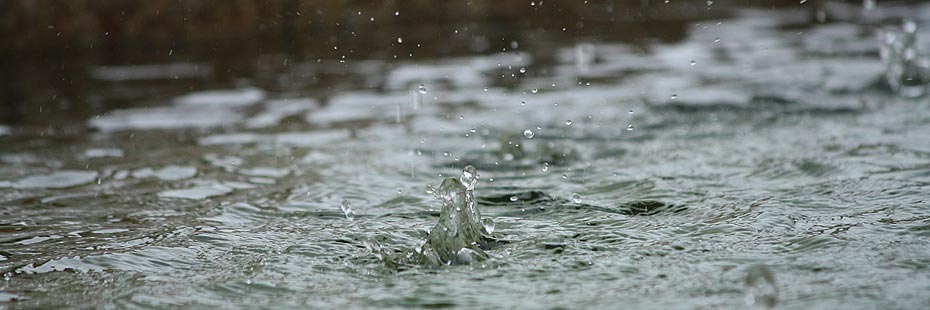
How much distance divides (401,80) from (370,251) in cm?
530

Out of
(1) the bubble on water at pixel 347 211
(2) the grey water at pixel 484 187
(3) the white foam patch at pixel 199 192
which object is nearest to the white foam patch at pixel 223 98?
(2) the grey water at pixel 484 187

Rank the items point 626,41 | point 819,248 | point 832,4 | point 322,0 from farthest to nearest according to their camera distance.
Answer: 1. point 832,4
2. point 322,0
3. point 626,41
4. point 819,248

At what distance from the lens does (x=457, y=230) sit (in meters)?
Answer: 3.92

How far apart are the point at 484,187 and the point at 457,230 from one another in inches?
46.3

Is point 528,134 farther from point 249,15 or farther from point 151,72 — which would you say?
point 249,15

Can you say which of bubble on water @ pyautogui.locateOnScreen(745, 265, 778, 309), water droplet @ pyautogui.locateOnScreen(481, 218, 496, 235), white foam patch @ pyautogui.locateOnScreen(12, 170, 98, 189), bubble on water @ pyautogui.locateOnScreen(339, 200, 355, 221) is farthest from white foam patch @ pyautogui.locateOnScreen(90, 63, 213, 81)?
bubble on water @ pyautogui.locateOnScreen(745, 265, 778, 309)

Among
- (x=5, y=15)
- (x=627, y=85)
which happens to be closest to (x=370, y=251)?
(x=627, y=85)

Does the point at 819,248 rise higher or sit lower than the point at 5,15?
lower

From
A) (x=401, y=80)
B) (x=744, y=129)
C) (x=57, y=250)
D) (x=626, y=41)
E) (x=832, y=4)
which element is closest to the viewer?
(x=57, y=250)

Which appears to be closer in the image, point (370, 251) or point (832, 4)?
point (370, 251)

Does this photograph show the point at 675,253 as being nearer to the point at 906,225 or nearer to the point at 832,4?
the point at 906,225

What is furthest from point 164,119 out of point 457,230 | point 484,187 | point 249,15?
point 249,15

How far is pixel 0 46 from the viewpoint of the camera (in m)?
10.6

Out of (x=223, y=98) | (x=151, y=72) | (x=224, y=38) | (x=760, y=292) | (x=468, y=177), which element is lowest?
(x=760, y=292)
